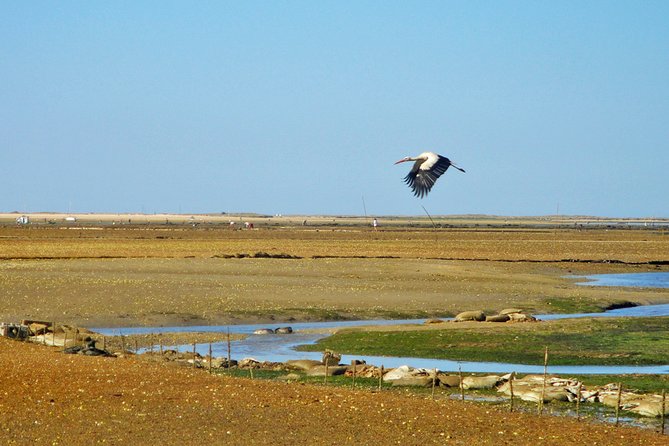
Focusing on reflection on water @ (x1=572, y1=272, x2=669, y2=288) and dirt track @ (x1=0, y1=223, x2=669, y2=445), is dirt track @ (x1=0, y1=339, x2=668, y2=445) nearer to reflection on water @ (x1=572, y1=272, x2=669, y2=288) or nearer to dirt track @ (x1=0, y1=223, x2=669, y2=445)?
dirt track @ (x1=0, y1=223, x2=669, y2=445)

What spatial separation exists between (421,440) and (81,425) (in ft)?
16.0

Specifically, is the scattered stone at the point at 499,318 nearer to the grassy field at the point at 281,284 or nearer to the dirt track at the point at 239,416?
the grassy field at the point at 281,284

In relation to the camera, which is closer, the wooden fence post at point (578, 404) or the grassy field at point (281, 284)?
the wooden fence post at point (578, 404)

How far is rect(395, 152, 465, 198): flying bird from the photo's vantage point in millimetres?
24141

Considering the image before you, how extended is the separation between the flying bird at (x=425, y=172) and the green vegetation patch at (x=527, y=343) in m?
4.98

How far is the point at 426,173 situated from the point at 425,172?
4 cm

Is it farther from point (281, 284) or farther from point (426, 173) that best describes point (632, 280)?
point (426, 173)

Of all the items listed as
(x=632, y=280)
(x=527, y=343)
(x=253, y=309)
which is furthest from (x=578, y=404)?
(x=632, y=280)

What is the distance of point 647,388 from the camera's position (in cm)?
2098

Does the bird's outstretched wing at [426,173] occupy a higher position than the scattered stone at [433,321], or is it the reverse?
the bird's outstretched wing at [426,173]

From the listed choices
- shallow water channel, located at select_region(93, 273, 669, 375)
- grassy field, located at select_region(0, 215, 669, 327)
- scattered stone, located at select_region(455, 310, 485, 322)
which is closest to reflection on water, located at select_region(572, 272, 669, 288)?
grassy field, located at select_region(0, 215, 669, 327)

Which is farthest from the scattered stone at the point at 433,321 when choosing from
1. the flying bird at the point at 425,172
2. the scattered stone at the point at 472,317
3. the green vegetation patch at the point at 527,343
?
the flying bird at the point at 425,172

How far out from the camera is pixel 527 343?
2927 centimetres

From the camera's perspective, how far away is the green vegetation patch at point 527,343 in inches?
1059
